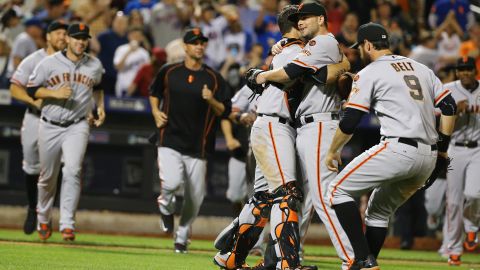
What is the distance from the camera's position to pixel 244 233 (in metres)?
7.81

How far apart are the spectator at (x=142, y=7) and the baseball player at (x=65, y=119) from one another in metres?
5.80

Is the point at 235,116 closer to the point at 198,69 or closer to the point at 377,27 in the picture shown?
the point at 198,69

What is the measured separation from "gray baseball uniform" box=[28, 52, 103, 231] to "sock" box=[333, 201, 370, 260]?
4407 millimetres

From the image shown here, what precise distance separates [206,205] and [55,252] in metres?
4.60

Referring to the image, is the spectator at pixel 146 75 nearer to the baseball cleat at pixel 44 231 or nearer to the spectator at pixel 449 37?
the baseball cleat at pixel 44 231

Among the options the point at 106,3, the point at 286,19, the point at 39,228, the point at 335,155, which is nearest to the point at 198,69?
the point at 39,228

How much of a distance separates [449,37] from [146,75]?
5468 millimetres

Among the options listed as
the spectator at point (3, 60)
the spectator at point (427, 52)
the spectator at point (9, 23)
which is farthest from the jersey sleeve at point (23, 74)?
the spectator at point (427, 52)

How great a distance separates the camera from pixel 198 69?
36.5 feet

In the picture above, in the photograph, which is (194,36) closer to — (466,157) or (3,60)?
(466,157)

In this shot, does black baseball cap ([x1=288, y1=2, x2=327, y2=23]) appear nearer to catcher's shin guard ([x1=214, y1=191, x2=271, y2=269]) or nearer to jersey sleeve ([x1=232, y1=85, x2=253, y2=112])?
catcher's shin guard ([x1=214, y1=191, x2=271, y2=269])

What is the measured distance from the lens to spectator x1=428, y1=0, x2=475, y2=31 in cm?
1722

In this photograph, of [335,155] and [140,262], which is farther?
[140,262]

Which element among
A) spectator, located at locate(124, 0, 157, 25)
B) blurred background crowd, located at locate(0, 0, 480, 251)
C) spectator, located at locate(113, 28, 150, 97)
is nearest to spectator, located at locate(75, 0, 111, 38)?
blurred background crowd, located at locate(0, 0, 480, 251)
